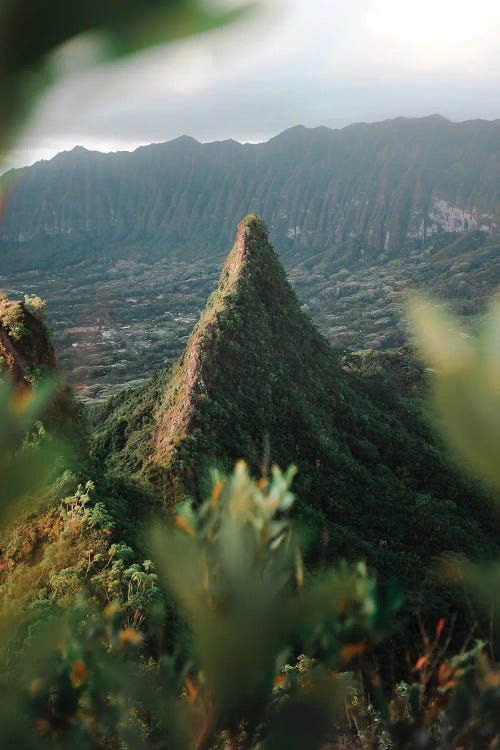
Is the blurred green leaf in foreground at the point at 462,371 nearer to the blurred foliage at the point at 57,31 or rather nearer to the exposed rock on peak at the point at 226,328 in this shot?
the blurred foliage at the point at 57,31

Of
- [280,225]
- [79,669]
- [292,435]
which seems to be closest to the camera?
[79,669]

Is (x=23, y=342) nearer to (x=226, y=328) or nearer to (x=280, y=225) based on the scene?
(x=226, y=328)

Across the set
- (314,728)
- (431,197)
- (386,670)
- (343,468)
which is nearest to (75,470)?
(386,670)

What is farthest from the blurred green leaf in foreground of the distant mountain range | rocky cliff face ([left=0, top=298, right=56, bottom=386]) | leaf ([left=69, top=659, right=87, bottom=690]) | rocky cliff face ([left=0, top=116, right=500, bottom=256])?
rocky cliff face ([left=0, top=116, right=500, bottom=256])

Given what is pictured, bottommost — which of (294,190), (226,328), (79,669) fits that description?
(226,328)

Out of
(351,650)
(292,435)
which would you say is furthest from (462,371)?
(292,435)

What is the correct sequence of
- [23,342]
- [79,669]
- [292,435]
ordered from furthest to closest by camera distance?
[292,435]
[23,342]
[79,669]

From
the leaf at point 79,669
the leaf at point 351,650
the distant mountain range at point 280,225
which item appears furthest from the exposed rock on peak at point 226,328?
the distant mountain range at point 280,225
